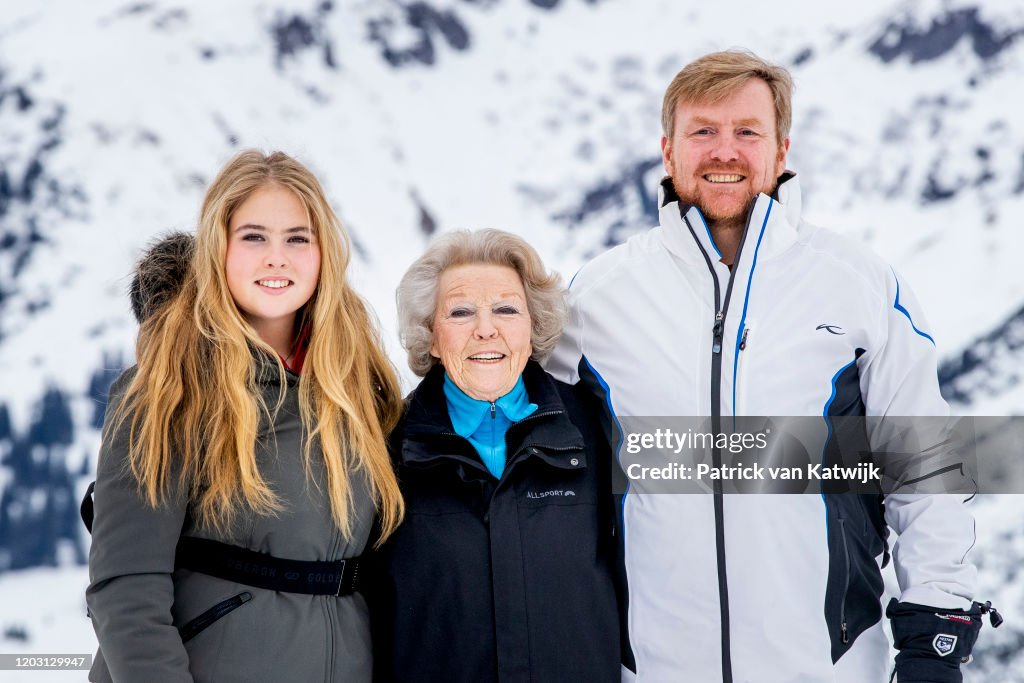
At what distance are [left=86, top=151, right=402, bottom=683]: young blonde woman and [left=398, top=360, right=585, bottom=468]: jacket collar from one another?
81 millimetres

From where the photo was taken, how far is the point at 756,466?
78.0 inches

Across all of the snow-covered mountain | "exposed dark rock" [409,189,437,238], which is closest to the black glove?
the snow-covered mountain

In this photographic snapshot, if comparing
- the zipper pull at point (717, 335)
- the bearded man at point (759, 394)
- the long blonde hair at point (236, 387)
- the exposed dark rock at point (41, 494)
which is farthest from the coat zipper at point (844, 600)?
the exposed dark rock at point (41, 494)

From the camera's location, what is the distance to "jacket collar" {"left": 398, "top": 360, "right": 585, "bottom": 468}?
190 centimetres

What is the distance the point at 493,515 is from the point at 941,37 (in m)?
10.8

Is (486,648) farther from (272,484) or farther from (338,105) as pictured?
(338,105)

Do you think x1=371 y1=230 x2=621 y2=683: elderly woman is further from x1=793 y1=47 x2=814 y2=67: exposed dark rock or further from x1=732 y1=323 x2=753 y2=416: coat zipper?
x1=793 y1=47 x2=814 y2=67: exposed dark rock

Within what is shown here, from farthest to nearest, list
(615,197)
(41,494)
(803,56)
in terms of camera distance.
A: 1. (803,56)
2. (615,197)
3. (41,494)

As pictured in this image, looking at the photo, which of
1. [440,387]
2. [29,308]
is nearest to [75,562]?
[29,308]

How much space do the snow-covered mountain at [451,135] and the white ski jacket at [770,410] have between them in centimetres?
672

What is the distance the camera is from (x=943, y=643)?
1.91m

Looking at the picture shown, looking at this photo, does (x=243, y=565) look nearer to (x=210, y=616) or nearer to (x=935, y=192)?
(x=210, y=616)

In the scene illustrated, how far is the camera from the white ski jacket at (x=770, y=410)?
1.93 metres

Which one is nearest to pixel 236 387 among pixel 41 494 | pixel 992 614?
pixel 992 614
